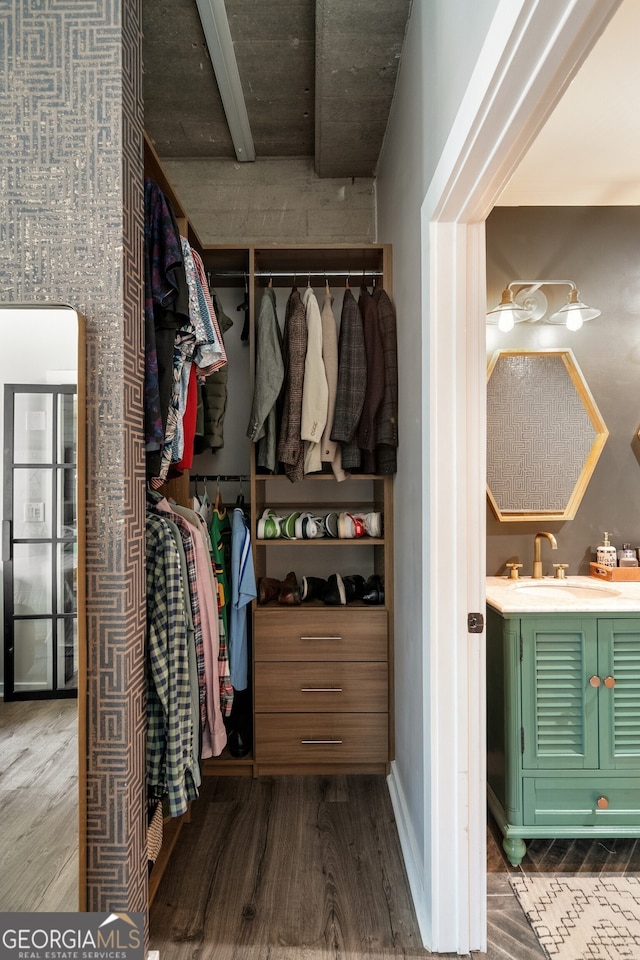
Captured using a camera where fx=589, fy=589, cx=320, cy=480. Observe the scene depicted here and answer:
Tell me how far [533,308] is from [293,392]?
3.73ft

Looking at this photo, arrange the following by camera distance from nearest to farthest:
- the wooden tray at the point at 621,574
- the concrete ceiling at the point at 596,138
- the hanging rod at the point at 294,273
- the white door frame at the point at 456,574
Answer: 1. the white door frame at the point at 456,574
2. the concrete ceiling at the point at 596,138
3. the wooden tray at the point at 621,574
4. the hanging rod at the point at 294,273

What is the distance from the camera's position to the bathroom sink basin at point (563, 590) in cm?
225

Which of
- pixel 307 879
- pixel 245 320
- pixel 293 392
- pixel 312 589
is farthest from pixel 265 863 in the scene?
pixel 245 320

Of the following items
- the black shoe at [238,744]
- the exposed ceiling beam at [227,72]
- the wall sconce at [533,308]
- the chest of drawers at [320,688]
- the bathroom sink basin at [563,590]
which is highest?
the exposed ceiling beam at [227,72]

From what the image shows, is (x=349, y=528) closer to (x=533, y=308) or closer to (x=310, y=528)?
(x=310, y=528)

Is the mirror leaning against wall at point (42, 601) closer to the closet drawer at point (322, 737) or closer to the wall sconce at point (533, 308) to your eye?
the closet drawer at point (322, 737)

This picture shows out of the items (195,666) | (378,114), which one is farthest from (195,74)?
(195,666)

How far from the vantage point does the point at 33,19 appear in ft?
4.50

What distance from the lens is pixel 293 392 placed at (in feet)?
8.02

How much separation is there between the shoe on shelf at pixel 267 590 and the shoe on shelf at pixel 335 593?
0.22 metres

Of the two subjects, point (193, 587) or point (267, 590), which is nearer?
point (193, 587)

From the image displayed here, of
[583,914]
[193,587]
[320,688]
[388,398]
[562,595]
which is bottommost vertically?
[583,914]

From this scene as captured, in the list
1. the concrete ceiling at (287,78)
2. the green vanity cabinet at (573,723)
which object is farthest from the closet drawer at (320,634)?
the concrete ceiling at (287,78)

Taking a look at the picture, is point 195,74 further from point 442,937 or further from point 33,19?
point 442,937
